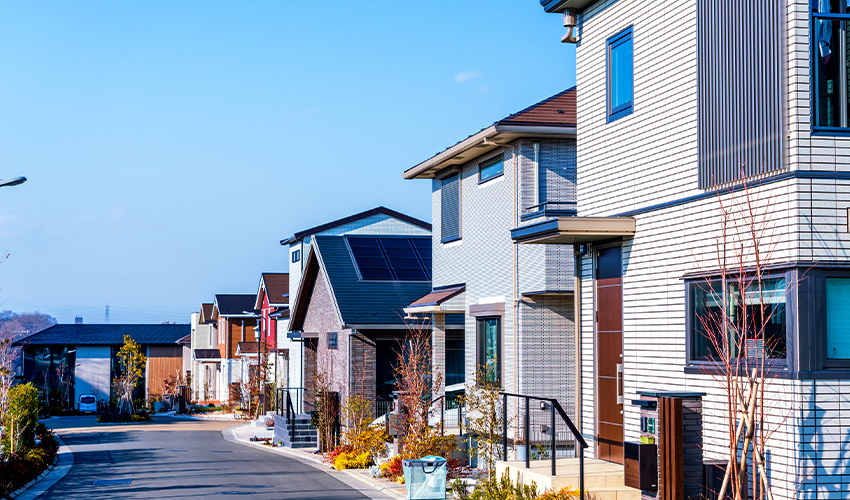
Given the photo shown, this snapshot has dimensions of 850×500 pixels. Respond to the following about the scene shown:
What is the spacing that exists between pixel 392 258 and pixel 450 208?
35.8 ft

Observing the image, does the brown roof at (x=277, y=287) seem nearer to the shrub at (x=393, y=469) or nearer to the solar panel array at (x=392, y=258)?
the solar panel array at (x=392, y=258)

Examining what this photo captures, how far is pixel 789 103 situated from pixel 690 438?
3.78 m

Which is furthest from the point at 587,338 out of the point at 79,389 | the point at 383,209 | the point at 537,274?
the point at 79,389

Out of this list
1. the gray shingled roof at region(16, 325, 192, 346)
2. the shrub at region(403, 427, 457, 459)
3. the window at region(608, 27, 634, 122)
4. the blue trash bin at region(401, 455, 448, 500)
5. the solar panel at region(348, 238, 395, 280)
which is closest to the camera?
the window at region(608, 27, 634, 122)

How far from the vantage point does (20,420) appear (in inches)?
850

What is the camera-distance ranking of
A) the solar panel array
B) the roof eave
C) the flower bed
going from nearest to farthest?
the flower bed, the roof eave, the solar panel array

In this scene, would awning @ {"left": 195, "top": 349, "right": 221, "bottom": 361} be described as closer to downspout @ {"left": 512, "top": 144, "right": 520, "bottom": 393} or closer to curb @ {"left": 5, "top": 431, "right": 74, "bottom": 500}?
curb @ {"left": 5, "top": 431, "right": 74, "bottom": 500}

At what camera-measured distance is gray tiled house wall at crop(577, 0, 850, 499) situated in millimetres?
9039

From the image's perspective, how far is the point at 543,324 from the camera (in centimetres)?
1708

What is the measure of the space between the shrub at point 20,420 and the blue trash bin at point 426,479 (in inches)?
405

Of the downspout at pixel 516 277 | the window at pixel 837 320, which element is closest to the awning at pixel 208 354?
the downspout at pixel 516 277

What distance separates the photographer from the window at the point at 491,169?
18469 mm

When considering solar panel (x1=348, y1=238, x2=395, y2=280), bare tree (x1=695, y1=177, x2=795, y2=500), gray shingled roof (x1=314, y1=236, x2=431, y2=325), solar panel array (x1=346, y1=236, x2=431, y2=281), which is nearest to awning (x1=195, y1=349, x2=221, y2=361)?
solar panel array (x1=346, y1=236, x2=431, y2=281)

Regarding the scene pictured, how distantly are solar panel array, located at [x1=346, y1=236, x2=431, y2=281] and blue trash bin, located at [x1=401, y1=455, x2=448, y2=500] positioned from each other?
50.2 feet
